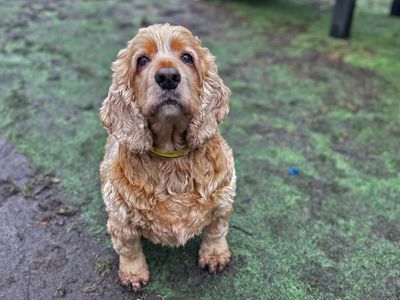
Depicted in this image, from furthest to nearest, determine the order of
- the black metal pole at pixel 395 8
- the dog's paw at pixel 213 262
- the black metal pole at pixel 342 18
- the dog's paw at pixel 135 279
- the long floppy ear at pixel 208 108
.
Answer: the black metal pole at pixel 395 8 < the black metal pole at pixel 342 18 < the dog's paw at pixel 213 262 < the dog's paw at pixel 135 279 < the long floppy ear at pixel 208 108

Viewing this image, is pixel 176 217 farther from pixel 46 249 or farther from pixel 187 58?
pixel 46 249

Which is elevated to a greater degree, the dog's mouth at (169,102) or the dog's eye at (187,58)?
the dog's eye at (187,58)

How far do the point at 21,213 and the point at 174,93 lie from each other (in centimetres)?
209

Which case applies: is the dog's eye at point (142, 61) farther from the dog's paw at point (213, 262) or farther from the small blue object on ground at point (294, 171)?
the small blue object on ground at point (294, 171)

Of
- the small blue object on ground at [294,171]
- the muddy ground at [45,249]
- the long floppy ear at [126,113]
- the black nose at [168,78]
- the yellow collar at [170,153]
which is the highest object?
the black nose at [168,78]

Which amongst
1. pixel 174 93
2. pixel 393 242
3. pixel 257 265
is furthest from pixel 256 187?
pixel 174 93

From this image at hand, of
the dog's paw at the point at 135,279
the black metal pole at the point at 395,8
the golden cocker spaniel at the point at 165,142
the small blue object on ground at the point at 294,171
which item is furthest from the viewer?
the black metal pole at the point at 395,8

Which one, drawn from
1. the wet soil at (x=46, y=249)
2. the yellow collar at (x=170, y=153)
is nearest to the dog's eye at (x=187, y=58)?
the yellow collar at (x=170, y=153)

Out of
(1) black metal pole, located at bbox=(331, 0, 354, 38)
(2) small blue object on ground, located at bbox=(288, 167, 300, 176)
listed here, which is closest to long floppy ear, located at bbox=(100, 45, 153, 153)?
(2) small blue object on ground, located at bbox=(288, 167, 300, 176)

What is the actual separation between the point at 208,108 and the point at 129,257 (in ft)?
3.92

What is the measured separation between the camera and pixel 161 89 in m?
2.51

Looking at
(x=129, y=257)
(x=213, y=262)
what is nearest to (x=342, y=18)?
(x=213, y=262)

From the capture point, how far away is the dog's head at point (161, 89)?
2.54 metres

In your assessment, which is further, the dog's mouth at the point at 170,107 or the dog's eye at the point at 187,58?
the dog's eye at the point at 187,58
